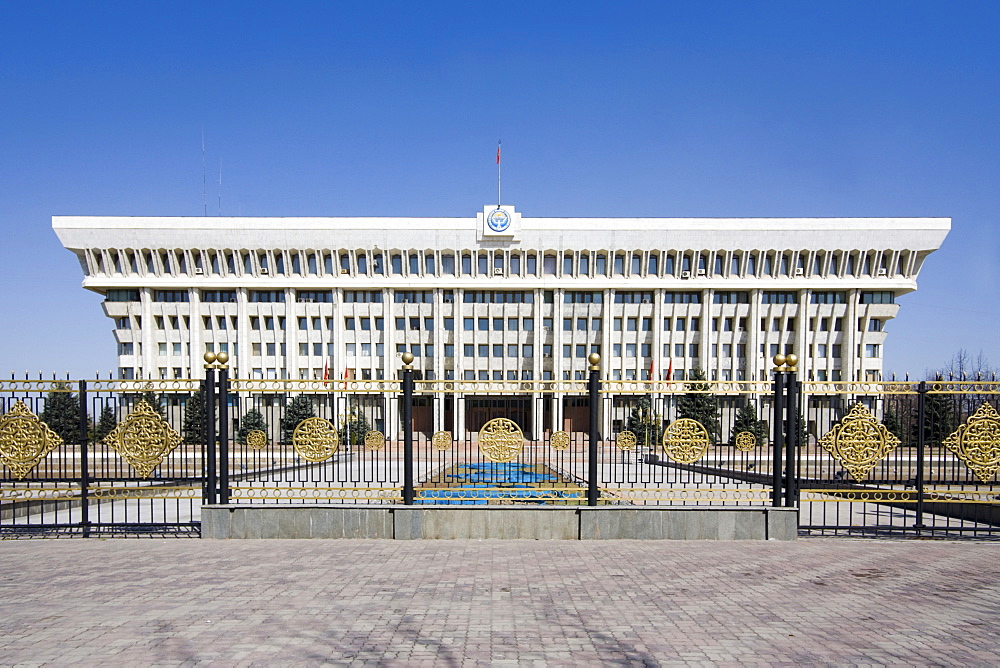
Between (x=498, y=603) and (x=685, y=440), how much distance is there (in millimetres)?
4700

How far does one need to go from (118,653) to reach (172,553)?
3791 mm

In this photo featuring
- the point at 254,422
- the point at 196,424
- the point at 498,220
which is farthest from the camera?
the point at 498,220

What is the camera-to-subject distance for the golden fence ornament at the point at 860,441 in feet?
31.1

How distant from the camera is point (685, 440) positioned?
9617 mm

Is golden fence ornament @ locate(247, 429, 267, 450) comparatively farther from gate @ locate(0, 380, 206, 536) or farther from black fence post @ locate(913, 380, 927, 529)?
black fence post @ locate(913, 380, 927, 529)

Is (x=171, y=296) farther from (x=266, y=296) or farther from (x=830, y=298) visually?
(x=830, y=298)

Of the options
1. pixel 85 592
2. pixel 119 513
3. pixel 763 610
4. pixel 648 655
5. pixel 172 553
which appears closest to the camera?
pixel 648 655

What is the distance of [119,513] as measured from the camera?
12.2 metres

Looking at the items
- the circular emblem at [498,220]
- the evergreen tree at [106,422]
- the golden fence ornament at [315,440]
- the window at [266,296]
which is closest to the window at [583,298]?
the circular emblem at [498,220]

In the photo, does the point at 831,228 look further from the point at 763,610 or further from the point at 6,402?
Answer: the point at 6,402

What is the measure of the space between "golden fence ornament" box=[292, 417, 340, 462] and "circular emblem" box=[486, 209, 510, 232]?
34.6 meters

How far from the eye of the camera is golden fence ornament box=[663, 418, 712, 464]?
957 centimetres

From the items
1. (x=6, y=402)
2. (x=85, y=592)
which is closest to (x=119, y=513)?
(x=6, y=402)

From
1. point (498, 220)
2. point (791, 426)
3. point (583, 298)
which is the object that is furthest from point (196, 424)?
point (583, 298)
